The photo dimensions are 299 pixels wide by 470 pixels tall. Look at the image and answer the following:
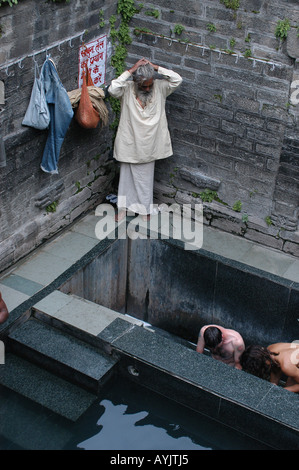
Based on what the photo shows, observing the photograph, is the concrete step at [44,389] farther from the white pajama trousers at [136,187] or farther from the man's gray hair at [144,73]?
the man's gray hair at [144,73]

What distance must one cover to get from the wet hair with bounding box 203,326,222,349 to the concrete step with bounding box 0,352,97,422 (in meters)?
1.18

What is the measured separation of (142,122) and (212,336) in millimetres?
2499

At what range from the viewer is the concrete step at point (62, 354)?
6.07 m

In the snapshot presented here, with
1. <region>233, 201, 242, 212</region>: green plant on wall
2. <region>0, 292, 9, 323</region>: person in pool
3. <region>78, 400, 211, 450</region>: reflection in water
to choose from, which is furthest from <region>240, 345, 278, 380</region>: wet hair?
<region>0, 292, 9, 323</region>: person in pool

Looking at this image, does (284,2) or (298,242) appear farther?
(298,242)

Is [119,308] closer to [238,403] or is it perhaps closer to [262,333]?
[262,333]

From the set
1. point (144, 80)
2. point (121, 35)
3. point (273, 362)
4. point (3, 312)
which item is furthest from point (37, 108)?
point (273, 362)

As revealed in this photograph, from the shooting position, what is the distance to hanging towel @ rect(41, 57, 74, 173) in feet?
22.2

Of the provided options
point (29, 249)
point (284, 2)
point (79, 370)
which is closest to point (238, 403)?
point (79, 370)

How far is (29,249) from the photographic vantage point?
24.5ft

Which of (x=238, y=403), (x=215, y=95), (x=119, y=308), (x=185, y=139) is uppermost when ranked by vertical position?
(x=215, y=95)

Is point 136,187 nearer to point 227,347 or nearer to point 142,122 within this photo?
point 142,122

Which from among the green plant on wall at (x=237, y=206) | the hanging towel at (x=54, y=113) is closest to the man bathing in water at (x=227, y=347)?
the green plant on wall at (x=237, y=206)

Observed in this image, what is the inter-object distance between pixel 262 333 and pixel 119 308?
1.81m
